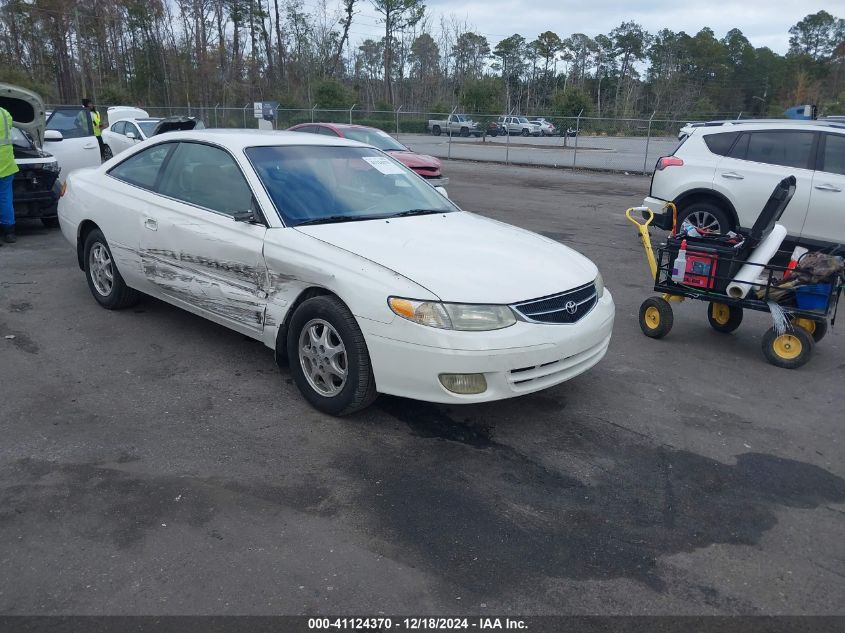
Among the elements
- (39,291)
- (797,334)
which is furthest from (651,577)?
(39,291)

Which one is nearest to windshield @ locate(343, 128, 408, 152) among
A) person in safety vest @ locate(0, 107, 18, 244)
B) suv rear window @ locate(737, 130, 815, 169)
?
person in safety vest @ locate(0, 107, 18, 244)

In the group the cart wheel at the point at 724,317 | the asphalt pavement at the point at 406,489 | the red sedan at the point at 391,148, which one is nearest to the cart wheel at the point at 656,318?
the asphalt pavement at the point at 406,489

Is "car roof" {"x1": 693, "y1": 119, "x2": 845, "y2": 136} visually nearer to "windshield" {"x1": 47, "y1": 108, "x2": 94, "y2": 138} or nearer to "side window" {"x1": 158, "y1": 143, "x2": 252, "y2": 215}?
"side window" {"x1": 158, "y1": 143, "x2": 252, "y2": 215}

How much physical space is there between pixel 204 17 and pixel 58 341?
52466mm

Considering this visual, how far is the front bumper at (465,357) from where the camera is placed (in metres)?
3.73

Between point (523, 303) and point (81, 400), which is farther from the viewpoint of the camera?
A: point (81, 400)

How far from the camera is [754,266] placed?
558 cm

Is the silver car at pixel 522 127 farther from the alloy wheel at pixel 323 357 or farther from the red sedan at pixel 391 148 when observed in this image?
the alloy wheel at pixel 323 357

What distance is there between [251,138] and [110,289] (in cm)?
203

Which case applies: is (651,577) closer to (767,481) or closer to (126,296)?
(767,481)

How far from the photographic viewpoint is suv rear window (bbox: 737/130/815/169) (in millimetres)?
8773

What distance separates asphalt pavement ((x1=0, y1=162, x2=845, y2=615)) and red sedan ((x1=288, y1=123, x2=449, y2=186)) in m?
9.17

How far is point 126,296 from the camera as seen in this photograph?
6.07m

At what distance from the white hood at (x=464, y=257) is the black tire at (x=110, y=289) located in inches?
94.7
